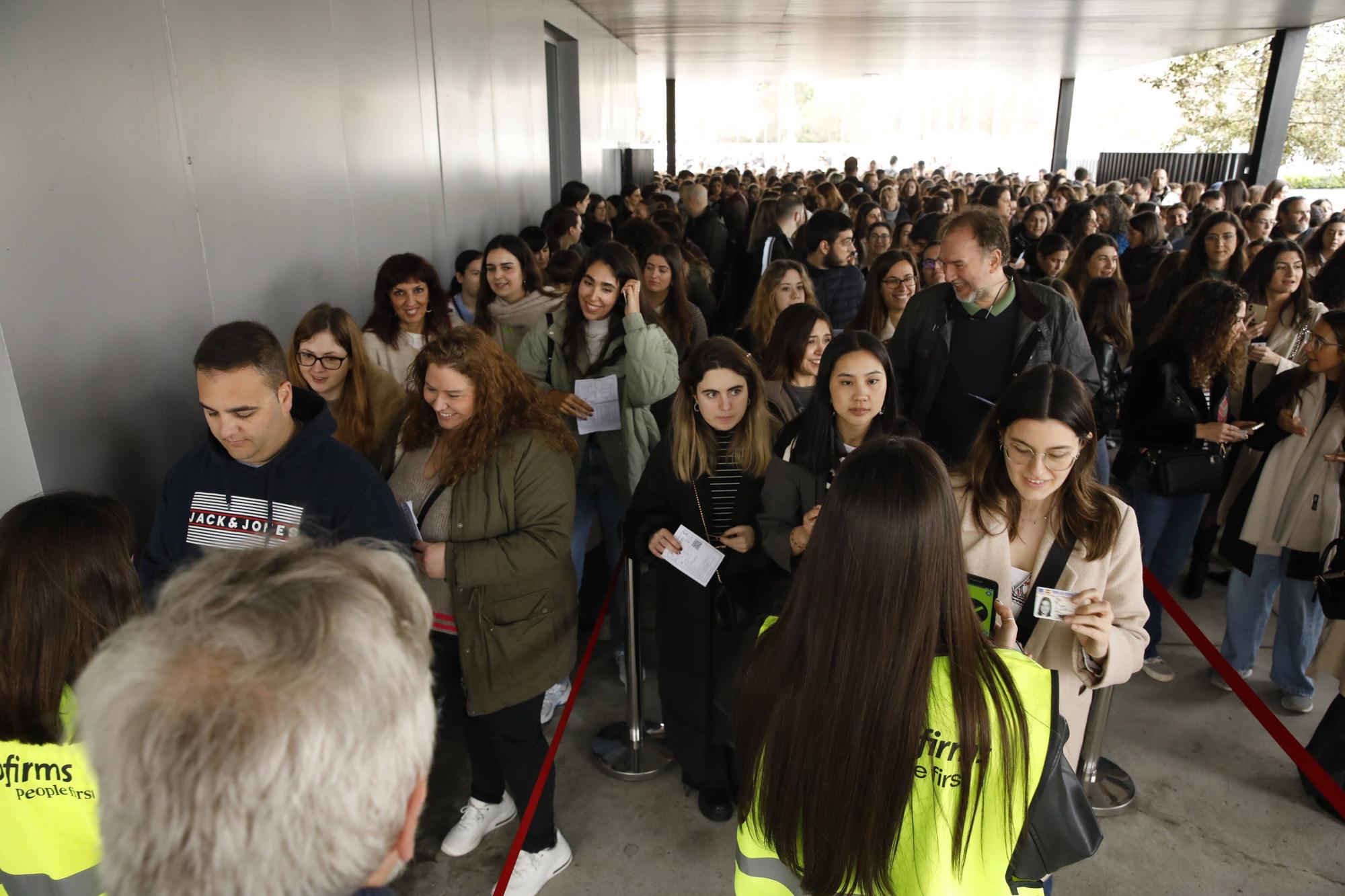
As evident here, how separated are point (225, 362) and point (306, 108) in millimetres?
2107

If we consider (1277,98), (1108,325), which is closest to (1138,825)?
(1108,325)

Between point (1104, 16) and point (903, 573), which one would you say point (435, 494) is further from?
point (1104, 16)

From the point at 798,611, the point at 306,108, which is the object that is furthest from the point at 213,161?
the point at 798,611

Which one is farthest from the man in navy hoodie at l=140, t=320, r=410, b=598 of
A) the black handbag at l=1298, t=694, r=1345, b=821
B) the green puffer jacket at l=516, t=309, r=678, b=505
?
the black handbag at l=1298, t=694, r=1345, b=821

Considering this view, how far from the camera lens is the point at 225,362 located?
2.38 metres

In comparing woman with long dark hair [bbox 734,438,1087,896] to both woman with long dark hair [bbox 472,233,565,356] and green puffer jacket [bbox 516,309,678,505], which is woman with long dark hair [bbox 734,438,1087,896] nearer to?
green puffer jacket [bbox 516,309,678,505]

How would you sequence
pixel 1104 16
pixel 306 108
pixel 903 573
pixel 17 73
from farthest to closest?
1. pixel 1104 16
2. pixel 306 108
3. pixel 17 73
4. pixel 903 573

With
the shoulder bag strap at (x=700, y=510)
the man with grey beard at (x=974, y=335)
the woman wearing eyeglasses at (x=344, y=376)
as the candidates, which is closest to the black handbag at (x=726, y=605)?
the shoulder bag strap at (x=700, y=510)

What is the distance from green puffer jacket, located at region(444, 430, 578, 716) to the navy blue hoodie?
0.28m

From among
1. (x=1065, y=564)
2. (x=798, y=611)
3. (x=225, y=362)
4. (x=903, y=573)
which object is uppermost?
(x=225, y=362)

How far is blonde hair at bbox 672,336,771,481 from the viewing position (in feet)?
10.0

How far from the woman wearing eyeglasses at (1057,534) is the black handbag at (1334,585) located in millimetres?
1430

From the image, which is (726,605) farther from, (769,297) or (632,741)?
(769,297)

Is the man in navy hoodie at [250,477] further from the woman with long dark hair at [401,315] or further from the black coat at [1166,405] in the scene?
the black coat at [1166,405]
